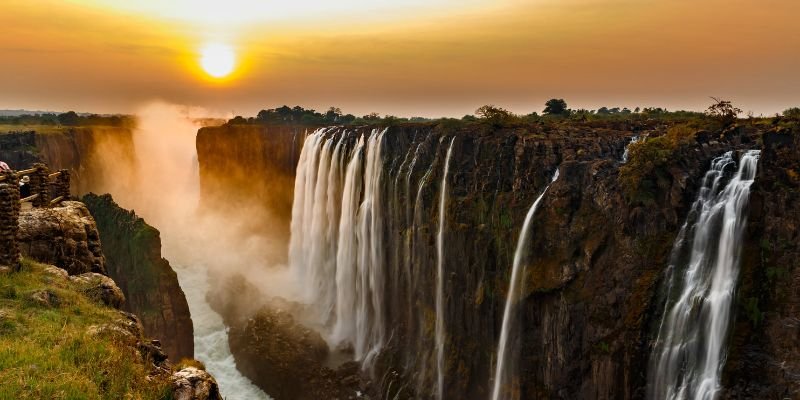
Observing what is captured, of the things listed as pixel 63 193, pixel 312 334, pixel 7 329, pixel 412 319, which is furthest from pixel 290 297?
pixel 7 329

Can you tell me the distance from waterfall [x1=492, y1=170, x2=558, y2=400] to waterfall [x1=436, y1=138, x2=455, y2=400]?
13.6ft

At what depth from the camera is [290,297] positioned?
132 feet

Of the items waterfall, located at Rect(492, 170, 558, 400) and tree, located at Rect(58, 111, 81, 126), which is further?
tree, located at Rect(58, 111, 81, 126)

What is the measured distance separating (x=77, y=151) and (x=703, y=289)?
59710 millimetres

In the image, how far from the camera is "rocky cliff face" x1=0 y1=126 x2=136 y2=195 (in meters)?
45.5

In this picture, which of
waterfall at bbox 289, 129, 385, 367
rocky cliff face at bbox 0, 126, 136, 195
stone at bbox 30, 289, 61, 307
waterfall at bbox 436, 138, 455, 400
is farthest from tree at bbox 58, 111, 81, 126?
stone at bbox 30, 289, 61, 307

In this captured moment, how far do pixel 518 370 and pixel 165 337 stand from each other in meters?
23.9

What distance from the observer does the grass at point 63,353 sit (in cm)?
795

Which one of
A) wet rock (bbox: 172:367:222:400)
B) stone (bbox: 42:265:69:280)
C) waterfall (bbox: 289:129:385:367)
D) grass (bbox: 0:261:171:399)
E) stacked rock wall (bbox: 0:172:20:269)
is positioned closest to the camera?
grass (bbox: 0:261:171:399)

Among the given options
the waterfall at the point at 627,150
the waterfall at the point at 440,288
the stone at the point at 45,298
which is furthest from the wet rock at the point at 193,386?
the waterfall at the point at 440,288

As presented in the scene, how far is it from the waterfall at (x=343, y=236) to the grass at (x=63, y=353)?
21058 millimetres

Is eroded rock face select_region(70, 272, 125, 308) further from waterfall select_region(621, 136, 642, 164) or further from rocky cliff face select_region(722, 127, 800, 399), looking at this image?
waterfall select_region(621, 136, 642, 164)

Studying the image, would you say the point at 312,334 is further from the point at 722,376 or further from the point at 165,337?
the point at 722,376

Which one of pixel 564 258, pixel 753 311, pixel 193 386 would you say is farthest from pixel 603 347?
pixel 193 386
